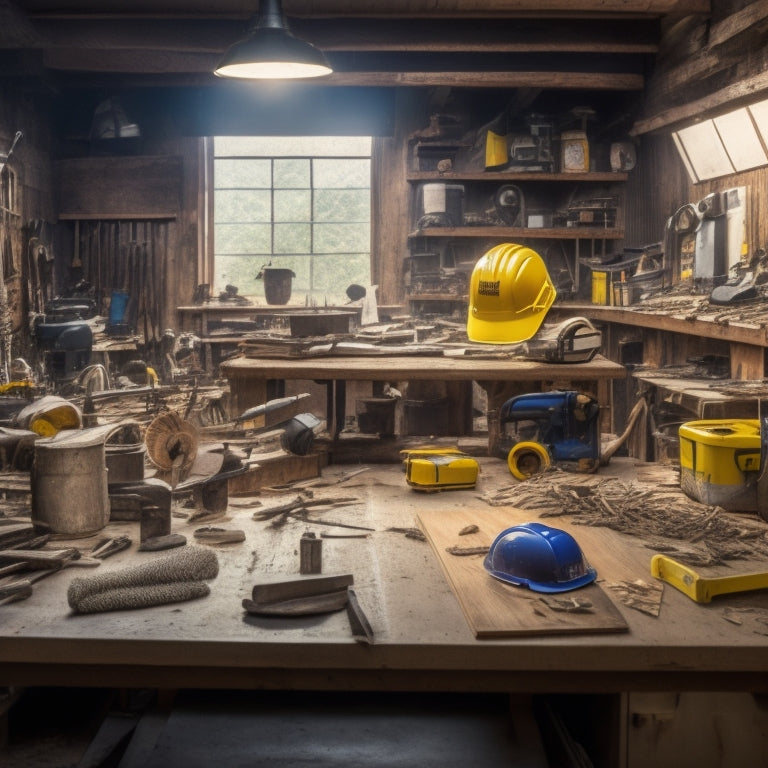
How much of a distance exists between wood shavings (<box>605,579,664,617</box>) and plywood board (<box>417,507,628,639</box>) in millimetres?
39

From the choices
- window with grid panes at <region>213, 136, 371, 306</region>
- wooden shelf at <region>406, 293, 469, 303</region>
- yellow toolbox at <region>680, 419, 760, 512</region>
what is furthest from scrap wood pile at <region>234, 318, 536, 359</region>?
window with grid panes at <region>213, 136, 371, 306</region>

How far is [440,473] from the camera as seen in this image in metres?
2.85

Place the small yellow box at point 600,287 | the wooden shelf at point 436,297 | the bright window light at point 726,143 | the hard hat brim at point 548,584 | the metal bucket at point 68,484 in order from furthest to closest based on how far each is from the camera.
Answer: the wooden shelf at point 436,297 < the small yellow box at point 600,287 < the bright window light at point 726,143 < the metal bucket at point 68,484 < the hard hat brim at point 548,584

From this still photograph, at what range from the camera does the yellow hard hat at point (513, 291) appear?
3.86 meters

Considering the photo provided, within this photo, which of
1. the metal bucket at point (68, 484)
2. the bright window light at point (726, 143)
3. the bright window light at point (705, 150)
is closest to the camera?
the metal bucket at point (68, 484)

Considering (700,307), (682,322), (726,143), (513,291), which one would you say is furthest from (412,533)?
(726,143)

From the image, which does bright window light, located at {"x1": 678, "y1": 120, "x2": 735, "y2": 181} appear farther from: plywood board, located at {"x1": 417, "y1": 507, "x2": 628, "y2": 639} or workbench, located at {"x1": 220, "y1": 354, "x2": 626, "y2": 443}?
plywood board, located at {"x1": 417, "y1": 507, "x2": 628, "y2": 639}

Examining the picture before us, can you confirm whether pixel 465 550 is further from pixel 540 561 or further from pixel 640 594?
pixel 640 594

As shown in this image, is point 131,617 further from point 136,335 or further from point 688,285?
point 136,335

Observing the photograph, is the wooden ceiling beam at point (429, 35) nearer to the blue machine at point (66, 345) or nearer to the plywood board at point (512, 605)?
the blue machine at point (66, 345)

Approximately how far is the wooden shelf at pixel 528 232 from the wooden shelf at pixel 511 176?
0.41m

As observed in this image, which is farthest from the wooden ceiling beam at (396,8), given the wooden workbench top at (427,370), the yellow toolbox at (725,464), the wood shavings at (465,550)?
the wood shavings at (465,550)

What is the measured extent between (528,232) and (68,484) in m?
5.90

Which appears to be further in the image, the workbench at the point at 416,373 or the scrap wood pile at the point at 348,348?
the scrap wood pile at the point at 348,348
